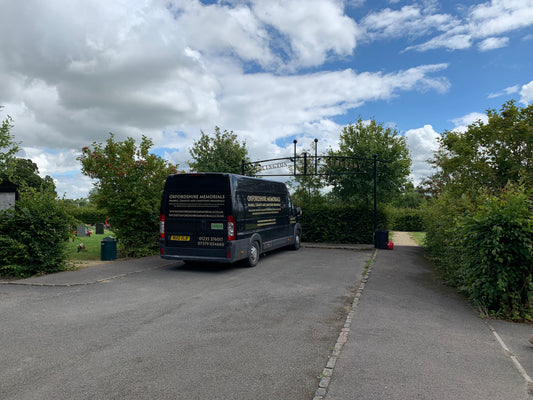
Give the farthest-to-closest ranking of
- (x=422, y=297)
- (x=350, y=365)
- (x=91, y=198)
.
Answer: (x=91, y=198) → (x=422, y=297) → (x=350, y=365)

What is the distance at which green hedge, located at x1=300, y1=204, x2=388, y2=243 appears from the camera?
18016mm

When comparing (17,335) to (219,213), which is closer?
(17,335)

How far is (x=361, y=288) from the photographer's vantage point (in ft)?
26.0

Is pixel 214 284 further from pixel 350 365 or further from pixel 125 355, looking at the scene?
pixel 350 365

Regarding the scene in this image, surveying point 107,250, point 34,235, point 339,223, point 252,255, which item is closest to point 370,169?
point 339,223

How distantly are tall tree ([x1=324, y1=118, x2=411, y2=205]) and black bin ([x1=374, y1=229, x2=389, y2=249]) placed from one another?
345cm

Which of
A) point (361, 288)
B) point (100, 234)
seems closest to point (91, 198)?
point (361, 288)

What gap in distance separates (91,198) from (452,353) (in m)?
11.9

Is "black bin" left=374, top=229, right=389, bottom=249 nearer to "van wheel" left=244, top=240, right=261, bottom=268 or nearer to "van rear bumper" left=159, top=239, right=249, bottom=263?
"van wheel" left=244, top=240, right=261, bottom=268

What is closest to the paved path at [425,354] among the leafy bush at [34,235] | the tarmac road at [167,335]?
the tarmac road at [167,335]

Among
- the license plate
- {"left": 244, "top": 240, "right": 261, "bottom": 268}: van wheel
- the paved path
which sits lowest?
the paved path

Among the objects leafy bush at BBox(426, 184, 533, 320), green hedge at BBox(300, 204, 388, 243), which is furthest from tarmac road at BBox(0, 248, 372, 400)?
green hedge at BBox(300, 204, 388, 243)

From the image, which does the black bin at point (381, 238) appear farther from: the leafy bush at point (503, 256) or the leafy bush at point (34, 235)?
the leafy bush at point (34, 235)

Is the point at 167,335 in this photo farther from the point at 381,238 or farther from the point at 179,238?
the point at 381,238
